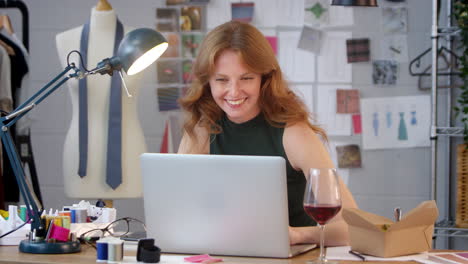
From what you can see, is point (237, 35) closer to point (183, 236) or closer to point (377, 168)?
point (183, 236)

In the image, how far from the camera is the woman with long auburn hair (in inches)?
89.5

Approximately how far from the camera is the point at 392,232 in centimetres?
174

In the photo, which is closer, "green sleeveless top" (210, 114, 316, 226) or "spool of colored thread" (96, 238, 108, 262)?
"spool of colored thread" (96, 238, 108, 262)

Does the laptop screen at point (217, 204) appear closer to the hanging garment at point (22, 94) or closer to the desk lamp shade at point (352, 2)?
the desk lamp shade at point (352, 2)

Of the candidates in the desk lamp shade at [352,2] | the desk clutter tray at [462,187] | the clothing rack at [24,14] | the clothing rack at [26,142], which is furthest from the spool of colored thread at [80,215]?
the clothing rack at [24,14]

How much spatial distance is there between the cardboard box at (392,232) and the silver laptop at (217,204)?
176 millimetres

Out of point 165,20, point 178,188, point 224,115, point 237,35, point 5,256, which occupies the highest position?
point 165,20

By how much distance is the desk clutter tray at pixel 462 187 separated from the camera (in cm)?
368

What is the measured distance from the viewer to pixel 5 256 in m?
1.73

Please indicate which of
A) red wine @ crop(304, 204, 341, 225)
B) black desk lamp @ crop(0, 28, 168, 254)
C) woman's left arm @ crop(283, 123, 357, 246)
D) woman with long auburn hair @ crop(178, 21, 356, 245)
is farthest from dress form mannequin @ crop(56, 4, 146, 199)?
red wine @ crop(304, 204, 341, 225)

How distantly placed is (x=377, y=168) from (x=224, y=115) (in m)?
1.85

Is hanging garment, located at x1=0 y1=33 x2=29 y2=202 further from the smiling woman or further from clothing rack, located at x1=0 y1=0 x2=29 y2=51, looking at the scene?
the smiling woman

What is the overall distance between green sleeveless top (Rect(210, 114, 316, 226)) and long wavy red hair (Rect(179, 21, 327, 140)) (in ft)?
0.11

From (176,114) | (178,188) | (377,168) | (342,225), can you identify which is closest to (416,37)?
(377,168)
